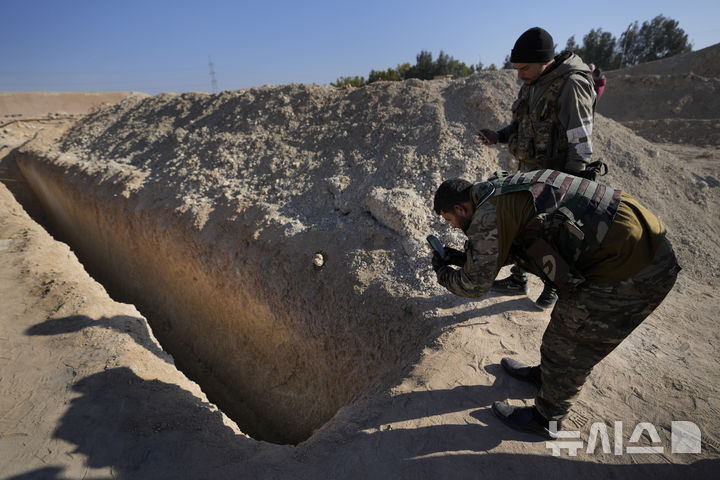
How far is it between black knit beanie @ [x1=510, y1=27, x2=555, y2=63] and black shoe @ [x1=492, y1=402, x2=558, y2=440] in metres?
2.19

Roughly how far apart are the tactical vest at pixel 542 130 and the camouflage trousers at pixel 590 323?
1.15 m

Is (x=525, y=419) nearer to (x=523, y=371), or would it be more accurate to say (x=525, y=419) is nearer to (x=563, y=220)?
(x=523, y=371)

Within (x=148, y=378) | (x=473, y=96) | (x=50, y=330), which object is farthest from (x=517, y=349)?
(x=50, y=330)

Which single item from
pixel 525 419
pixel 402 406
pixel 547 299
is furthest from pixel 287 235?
pixel 525 419

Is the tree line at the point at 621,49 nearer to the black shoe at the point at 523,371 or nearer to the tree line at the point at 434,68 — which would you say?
the tree line at the point at 434,68

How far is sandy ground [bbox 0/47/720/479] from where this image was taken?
6.15 ft

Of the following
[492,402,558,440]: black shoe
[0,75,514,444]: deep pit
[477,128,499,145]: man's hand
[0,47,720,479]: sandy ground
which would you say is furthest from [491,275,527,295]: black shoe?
[492,402,558,440]: black shoe

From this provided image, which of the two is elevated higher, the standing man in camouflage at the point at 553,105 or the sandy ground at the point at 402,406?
the standing man in camouflage at the point at 553,105

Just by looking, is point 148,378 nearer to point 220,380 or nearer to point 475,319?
point 220,380

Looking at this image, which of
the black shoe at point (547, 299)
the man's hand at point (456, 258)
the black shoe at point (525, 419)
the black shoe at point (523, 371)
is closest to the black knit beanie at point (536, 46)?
the man's hand at point (456, 258)

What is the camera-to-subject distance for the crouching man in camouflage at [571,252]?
1.56 meters

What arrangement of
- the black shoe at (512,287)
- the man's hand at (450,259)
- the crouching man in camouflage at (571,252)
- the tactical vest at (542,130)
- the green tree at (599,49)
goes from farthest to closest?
the green tree at (599,49) → the black shoe at (512,287) → the tactical vest at (542,130) → the man's hand at (450,259) → the crouching man in camouflage at (571,252)

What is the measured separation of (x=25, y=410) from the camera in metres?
2.86

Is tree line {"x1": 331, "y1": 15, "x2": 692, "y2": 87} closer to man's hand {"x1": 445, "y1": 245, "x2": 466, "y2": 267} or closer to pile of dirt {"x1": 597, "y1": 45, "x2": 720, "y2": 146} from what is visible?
pile of dirt {"x1": 597, "y1": 45, "x2": 720, "y2": 146}
